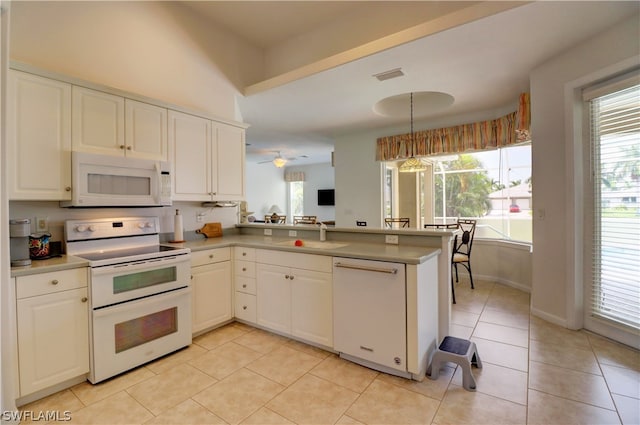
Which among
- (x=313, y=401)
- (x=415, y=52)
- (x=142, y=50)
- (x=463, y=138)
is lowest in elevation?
(x=313, y=401)

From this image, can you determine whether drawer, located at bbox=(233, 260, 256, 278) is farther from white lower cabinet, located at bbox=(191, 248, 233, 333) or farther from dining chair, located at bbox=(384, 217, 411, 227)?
dining chair, located at bbox=(384, 217, 411, 227)

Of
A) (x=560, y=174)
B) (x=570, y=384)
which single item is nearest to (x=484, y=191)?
(x=560, y=174)

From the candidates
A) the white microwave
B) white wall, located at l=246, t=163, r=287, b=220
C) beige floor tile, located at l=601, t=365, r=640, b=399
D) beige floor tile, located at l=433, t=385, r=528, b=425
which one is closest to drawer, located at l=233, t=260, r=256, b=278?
the white microwave

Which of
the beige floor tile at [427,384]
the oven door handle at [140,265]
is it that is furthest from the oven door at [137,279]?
the beige floor tile at [427,384]

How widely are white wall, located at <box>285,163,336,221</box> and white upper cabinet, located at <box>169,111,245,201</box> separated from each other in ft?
20.4

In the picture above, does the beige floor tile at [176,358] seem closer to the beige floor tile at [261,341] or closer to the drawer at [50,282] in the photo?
the beige floor tile at [261,341]

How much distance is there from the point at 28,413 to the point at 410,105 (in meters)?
5.06

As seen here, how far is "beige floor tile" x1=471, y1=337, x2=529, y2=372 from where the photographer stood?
2.21 m

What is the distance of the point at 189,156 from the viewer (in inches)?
117

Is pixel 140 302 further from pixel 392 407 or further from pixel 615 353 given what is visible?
pixel 615 353

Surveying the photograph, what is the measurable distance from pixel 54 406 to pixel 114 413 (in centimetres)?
42

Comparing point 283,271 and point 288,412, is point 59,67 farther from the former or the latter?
point 288,412

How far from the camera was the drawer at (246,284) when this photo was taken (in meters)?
2.87

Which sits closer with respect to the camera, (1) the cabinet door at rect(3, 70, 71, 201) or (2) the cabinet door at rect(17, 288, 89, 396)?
(2) the cabinet door at rect(17, 288, 89, 396)
